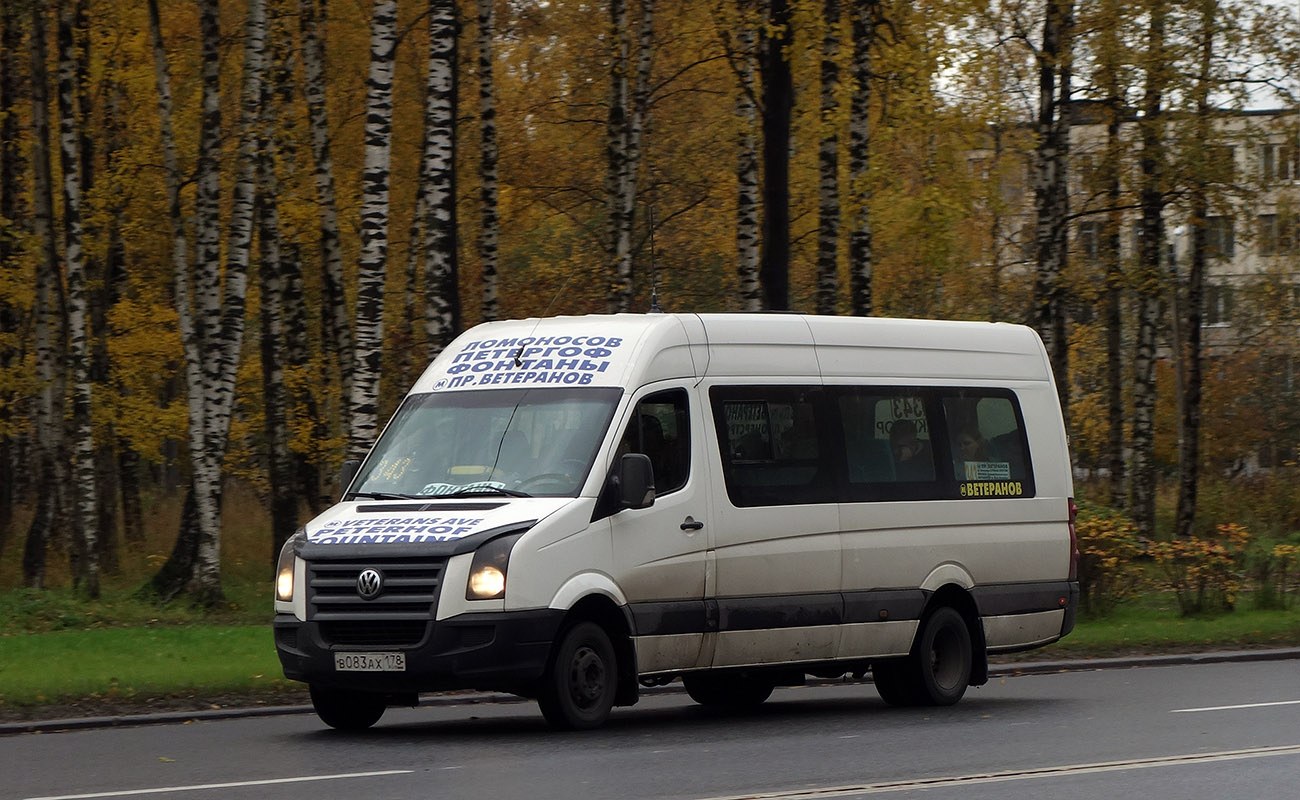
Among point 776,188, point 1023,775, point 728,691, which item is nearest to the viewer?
point 1023,775

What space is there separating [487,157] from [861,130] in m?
6.54

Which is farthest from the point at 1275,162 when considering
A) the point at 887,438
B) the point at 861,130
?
the point at 887,438

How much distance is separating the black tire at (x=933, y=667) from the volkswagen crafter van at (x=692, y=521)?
0.07 feet

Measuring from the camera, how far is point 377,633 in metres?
11.8

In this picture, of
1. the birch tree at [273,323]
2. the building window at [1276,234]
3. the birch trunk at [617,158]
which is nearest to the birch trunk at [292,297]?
the birch tree at [273,323]

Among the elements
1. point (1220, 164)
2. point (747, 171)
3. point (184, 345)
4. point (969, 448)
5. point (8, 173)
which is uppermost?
point (8, 173)

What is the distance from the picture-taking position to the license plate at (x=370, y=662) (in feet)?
38.4

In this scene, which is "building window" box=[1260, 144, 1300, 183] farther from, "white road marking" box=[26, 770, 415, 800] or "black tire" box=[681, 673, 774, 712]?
"white road marking" box=[26, 770, 415, 800]

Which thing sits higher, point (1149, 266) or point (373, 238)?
point (1149, 266)

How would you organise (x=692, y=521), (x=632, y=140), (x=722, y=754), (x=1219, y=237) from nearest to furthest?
(x=722, y=754)
(x=692, y=521)
(x=632, y=140)
(x=1219, y=237)

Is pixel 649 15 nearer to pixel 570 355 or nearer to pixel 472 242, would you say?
pixel 472 242

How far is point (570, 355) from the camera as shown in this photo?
13188mm

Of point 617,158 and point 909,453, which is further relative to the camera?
point 617,158

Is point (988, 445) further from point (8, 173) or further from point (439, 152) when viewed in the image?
point (8, 173)
